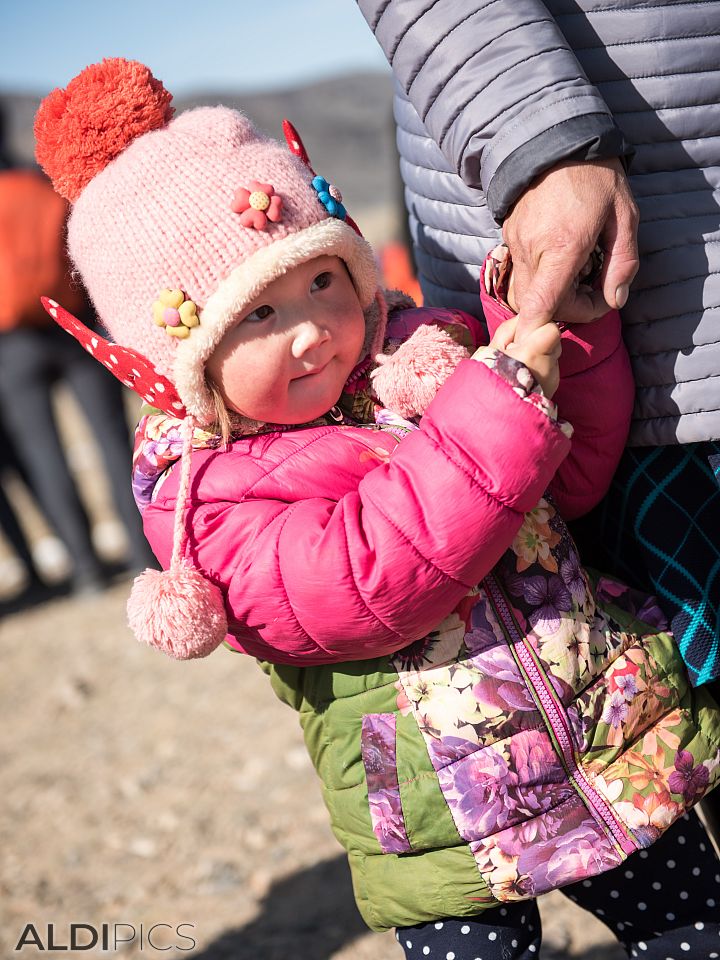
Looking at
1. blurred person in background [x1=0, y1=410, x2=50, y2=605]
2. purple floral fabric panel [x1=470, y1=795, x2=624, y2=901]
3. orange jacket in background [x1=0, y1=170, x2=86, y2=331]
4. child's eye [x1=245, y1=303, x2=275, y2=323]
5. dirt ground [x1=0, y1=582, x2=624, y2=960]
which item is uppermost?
child's eye [x1=245, y1=303, x2=275, y2=323]

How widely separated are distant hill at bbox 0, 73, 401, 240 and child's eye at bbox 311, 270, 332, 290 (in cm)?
1365

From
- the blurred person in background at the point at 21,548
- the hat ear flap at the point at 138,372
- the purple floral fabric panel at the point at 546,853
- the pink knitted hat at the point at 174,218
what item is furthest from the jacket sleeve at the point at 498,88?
the blurred person in background at the point at 21,548

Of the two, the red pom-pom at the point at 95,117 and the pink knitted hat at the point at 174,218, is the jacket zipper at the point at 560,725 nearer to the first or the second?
the pink knitted hat at the point at 174,218

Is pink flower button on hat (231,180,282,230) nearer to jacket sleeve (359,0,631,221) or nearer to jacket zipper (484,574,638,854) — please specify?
jacket sleeve (359,0,631,221)

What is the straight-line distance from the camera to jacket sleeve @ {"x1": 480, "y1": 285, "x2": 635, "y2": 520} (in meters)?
1.37

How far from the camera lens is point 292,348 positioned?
1.34 meters

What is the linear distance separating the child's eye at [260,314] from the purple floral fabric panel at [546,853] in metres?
0.78

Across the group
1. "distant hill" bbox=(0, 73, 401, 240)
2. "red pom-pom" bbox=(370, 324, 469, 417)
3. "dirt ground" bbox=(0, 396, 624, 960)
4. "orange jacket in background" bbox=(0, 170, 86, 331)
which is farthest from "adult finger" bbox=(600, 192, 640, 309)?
"distant hill" bbox=(0, 73, 401, 240)

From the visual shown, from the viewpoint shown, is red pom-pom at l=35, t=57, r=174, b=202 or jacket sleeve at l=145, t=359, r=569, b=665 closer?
jacket sleeve at l=145, t=359, r=569, b=665

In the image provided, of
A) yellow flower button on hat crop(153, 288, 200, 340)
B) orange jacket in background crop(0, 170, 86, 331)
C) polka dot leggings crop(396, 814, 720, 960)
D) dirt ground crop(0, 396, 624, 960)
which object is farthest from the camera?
orange jacket in background crop(0, 170, 86, 331)

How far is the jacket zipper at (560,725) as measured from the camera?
1.36 meters

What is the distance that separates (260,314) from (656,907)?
1077 mm

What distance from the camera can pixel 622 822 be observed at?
1.37 m

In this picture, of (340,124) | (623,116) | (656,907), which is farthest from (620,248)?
(340,124)
